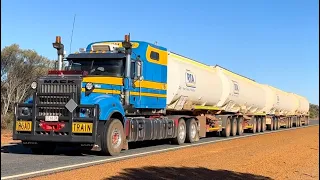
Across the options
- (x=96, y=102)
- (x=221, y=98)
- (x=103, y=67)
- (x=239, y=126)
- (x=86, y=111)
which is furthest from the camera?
(x=239, y=126)

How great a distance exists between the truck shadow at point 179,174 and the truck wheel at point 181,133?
24.9 ft

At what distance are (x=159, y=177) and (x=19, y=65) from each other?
26.2m

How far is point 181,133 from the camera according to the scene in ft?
59.7

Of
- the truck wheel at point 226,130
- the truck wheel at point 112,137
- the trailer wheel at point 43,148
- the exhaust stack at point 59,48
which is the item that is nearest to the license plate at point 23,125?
the trailer wheel at point 43,148

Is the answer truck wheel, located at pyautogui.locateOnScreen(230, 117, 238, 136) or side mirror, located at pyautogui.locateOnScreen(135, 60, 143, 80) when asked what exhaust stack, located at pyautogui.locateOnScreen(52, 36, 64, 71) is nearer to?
side mirror, located at pyautogui.locateOnScreen(135, 60, 143, 80)

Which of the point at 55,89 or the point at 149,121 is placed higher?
the point at 55,89

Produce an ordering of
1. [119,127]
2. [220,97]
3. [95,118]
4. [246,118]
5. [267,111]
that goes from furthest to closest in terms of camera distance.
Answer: [267,111], [246,118], [220,97], [119,127], [95,118]

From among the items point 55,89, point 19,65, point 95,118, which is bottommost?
point 95,118

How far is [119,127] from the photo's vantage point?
13.2m

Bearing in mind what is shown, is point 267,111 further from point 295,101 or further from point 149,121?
point 149,121

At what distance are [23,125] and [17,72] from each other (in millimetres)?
20620

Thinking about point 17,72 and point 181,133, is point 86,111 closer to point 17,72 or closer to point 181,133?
point 181,133

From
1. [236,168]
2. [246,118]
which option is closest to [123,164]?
[236,168]

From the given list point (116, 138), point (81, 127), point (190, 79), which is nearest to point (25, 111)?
point (81, 127)
